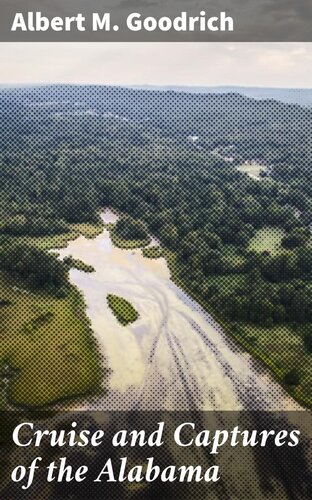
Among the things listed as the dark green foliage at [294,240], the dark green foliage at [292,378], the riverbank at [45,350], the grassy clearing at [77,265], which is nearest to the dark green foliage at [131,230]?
the grassy clearing at [77,265]

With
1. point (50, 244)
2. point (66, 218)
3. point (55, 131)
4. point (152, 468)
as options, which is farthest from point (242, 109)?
point (152, 468)

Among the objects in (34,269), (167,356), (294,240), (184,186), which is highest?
(184,186)

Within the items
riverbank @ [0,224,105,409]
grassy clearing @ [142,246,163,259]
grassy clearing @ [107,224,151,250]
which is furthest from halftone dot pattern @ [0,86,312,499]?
grassy clearing @ [142,246,163,259]

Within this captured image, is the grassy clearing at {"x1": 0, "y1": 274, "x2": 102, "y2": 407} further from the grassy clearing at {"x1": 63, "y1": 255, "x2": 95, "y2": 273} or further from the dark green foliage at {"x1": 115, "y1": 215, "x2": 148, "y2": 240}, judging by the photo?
the dark green foliage at {"x1": 115, "y1": 215, "x2": 148, "y2": 240}

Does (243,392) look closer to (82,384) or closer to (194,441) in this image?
(194,441)

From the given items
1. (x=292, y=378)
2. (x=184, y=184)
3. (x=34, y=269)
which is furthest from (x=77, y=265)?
(x=184, y=184)

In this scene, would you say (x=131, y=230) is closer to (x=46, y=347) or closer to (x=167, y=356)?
(x=46, y=347)
